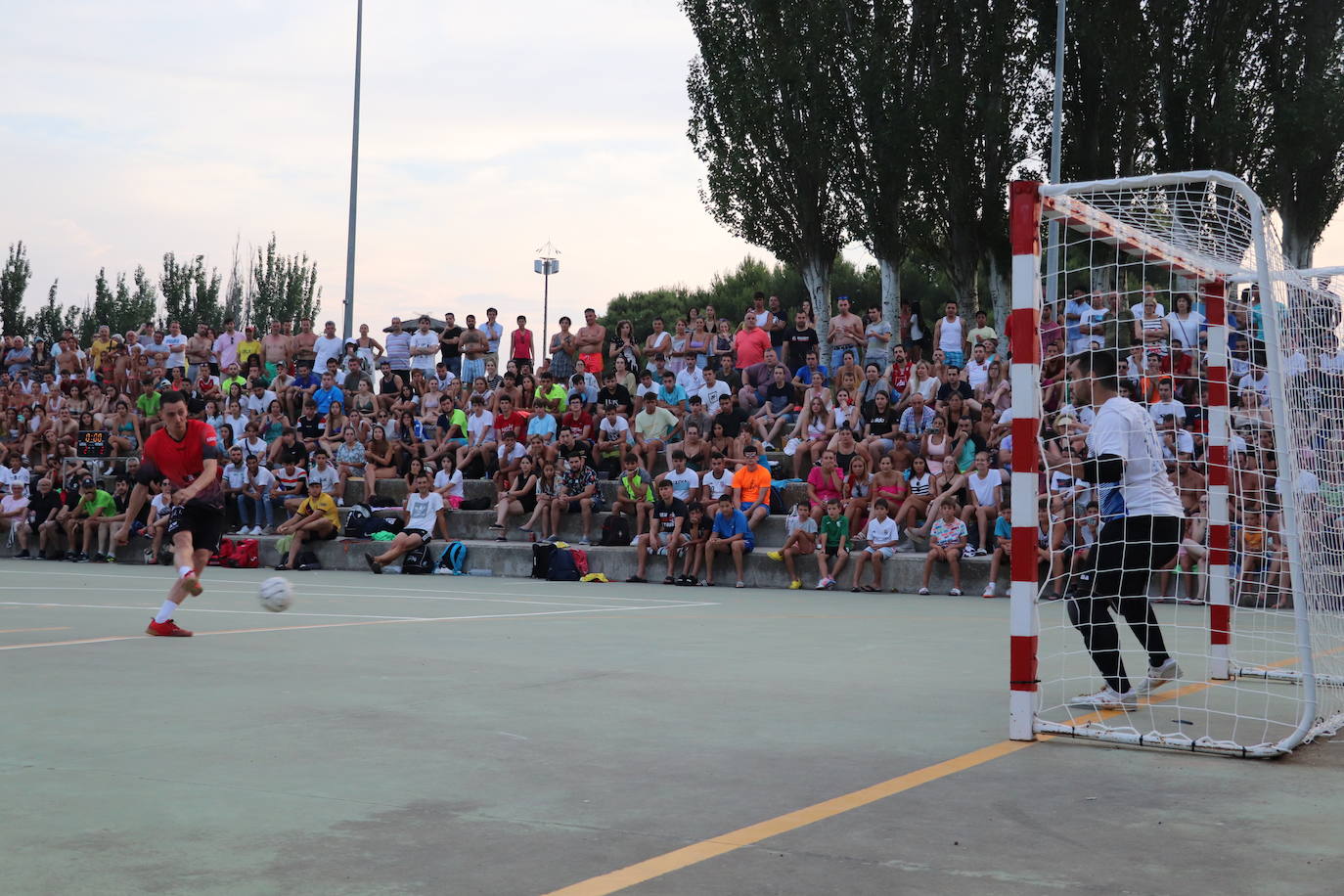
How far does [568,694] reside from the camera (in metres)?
7.73

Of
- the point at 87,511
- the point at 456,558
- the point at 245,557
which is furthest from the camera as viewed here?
the point at 87,511

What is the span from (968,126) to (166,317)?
54.6 m

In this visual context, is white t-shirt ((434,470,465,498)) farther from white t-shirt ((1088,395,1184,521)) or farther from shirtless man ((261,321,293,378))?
white t-shirt ((1088,395,1184,521))

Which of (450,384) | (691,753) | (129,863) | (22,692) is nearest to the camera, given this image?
(129,863)

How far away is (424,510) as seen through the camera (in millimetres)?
21312

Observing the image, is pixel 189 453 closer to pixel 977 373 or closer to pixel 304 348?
pixel 977 373

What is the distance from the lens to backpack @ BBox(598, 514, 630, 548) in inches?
800

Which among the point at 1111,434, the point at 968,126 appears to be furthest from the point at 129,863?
the point at 968,126

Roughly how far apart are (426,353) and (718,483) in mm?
9283

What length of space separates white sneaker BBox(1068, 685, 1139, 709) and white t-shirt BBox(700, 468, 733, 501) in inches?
488

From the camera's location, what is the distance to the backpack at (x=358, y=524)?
21891 millimetres

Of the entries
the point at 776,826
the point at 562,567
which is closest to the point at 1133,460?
the point at 776,826

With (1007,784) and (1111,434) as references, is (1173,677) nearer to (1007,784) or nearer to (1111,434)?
(1111,434)

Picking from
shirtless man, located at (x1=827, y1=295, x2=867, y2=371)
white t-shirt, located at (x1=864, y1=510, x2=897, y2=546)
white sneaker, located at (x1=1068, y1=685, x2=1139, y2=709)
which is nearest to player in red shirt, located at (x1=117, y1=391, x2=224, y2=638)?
white sneaker, located at (x1=1068, y1=685, x2=1139, y2=709)
